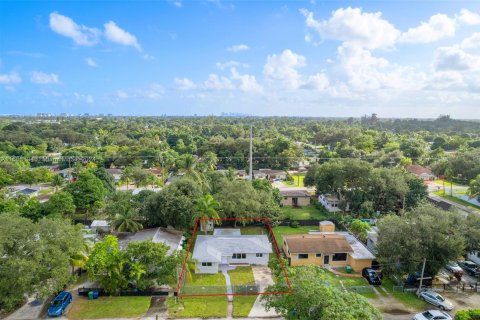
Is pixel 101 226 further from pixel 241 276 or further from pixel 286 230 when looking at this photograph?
pixel 286 230

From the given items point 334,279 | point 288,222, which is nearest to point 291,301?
point 334,279

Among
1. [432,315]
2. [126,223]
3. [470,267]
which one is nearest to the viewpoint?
[432,315]

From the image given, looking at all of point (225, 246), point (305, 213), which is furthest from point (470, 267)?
point (225, 246)

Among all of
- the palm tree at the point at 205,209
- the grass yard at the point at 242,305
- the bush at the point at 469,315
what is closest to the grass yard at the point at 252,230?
the palm tree at the point at 205,209

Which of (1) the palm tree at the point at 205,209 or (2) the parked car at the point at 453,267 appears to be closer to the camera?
(2) the parked car at the point at 453,267

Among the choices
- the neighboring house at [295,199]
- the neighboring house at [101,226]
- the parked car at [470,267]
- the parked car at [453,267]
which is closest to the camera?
the parked car at [453,267]

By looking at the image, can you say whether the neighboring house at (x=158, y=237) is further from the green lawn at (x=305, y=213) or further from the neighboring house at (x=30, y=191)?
the neighboring house at (x=30, y=191)
